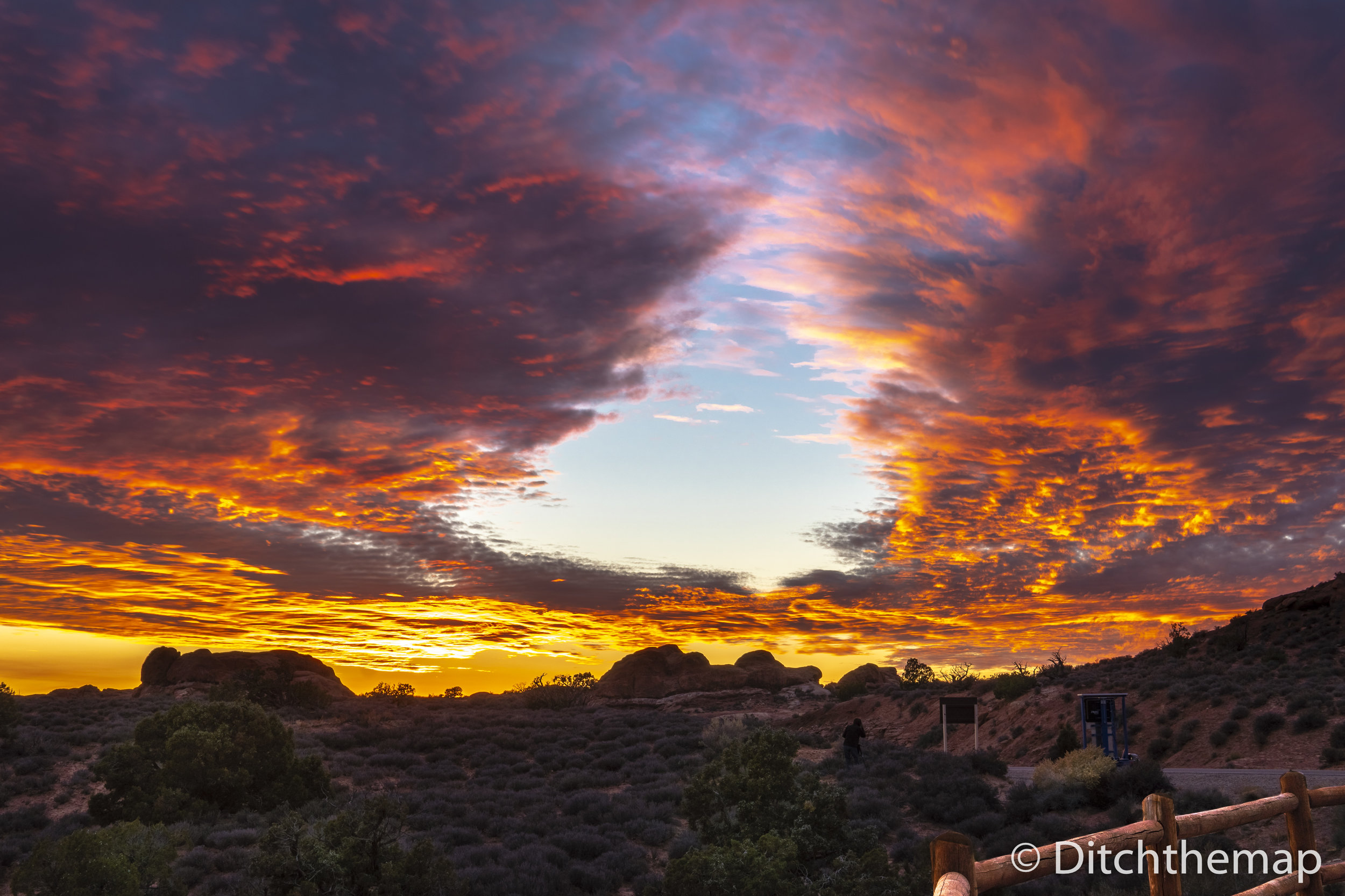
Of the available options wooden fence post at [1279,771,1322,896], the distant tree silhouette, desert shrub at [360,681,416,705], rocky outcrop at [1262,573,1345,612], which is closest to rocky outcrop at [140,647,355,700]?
desert shrub at [360,681,416,705]

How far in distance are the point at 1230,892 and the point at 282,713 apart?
46.4 m

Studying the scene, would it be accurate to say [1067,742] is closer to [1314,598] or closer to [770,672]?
[1314,598]

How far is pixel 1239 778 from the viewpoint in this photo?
2386 centimetres

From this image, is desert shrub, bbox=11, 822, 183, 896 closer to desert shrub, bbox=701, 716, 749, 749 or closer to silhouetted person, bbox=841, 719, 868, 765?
silhouetted person, bbox=841, 719, 868, 765

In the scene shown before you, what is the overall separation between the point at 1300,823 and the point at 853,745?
71.3ft

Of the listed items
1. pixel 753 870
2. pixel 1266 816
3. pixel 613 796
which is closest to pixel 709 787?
pixel 753 870

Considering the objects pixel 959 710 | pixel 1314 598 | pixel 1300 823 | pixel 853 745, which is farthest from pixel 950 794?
pixel 1314 598

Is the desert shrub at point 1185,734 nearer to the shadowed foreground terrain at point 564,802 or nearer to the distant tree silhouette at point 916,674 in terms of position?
the shadowed foreground terrain at point 564,802

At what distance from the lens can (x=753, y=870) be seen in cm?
1305

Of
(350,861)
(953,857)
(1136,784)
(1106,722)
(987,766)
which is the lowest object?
(350,861)

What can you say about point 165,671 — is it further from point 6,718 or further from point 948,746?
point 948,746

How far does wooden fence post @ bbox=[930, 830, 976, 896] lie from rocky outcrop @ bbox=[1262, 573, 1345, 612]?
62226 millimetres

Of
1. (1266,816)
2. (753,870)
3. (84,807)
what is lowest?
(84,807)

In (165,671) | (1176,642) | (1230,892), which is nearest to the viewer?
(1230,892)
